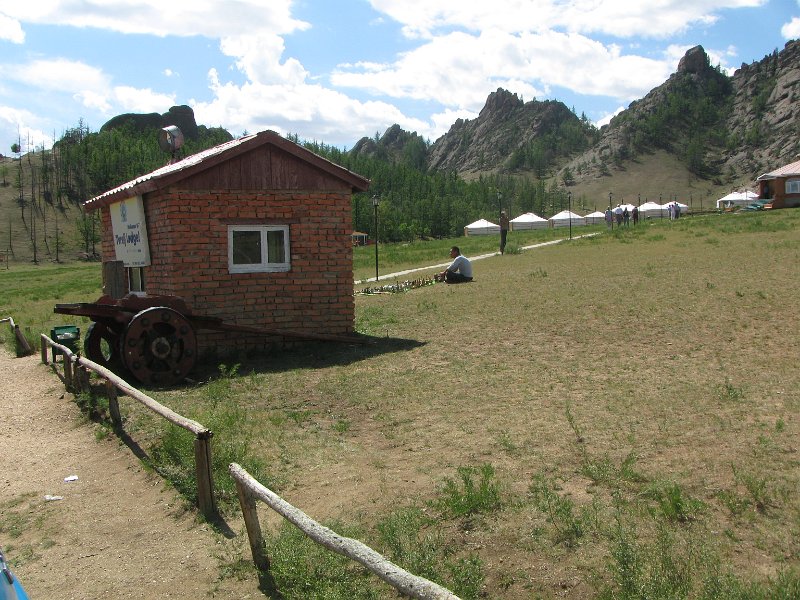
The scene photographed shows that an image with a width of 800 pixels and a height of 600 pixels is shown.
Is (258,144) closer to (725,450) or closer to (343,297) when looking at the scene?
(343,297)

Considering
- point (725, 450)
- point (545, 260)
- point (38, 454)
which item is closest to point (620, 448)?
point (725, 450)

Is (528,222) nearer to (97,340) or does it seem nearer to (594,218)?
(594,218)

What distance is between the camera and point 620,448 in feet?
19.6

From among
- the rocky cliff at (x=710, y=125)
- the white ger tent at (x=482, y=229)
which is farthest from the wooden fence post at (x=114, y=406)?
the rocky cliff at (x=710, y=125)

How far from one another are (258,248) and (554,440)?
6.81m

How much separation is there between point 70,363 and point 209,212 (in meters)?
2.88

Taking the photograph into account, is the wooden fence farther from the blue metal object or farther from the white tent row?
the white tent row

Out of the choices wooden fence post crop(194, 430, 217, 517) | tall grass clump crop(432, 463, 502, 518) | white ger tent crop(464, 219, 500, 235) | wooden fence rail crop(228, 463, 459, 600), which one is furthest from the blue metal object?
white ger tent crop(464, 219, 500, 235)

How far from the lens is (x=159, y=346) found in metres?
9.96

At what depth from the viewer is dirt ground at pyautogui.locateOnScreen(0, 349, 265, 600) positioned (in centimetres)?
480

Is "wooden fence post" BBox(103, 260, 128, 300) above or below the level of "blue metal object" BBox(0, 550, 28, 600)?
above

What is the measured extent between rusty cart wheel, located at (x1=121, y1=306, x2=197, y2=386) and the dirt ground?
141 centimetres

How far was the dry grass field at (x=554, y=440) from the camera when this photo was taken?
14.1 ft

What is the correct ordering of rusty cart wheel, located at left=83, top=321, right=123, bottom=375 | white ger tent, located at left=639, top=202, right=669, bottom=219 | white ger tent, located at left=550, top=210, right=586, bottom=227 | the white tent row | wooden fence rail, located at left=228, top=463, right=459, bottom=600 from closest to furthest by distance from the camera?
wooden fence rail, located at left=228, top=463, right=459, bottom=600 → rusty cart wheel, located at left=83, top=321, right=123, bottom=375 → the white tent row → white ger tent, located at left=639, top=202, right=669, bottom=219 → white ger tent, located at left=550, top=210, right=586, bottom=227
